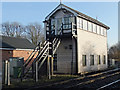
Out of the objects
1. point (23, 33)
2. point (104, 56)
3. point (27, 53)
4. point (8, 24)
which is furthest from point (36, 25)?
point (104, 56)

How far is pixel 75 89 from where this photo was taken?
9.05 meters

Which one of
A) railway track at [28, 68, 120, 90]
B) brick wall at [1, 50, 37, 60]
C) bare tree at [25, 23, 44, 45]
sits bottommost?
railway track at [28, 68, 120, 90]

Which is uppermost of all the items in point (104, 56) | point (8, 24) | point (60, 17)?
point (8, 24)

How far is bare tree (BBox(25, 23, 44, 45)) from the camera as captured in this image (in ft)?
137

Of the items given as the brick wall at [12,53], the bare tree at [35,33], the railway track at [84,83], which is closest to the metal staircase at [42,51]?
the railway track at [84,83]

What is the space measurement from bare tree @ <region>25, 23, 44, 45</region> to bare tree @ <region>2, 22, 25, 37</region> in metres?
1.82

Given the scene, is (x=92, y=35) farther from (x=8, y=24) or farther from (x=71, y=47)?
(x=8, y=24)

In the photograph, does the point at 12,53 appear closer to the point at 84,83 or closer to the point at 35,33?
the point at 84,83

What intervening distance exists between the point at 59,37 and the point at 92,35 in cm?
515

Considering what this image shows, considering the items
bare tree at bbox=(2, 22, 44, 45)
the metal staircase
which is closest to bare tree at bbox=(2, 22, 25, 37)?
bare tree at bbox=(2, 22, 44, 45)

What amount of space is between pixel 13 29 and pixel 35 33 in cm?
623

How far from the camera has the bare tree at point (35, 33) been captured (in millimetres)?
41831

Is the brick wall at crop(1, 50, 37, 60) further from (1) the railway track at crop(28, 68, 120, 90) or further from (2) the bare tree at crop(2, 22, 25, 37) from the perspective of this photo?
(2) the bare tree at crop(2, 22, 25, 37)

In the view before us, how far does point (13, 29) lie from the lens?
44250mm
